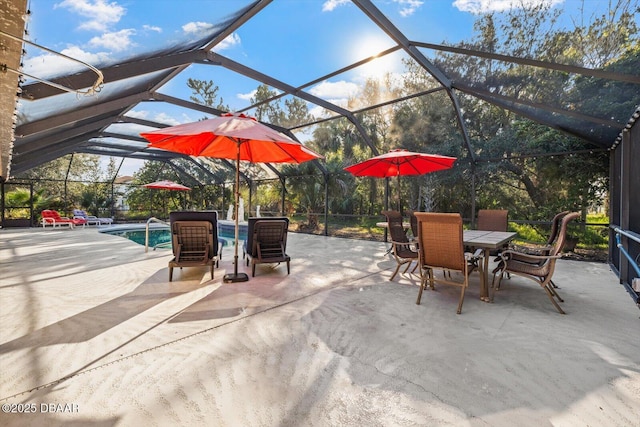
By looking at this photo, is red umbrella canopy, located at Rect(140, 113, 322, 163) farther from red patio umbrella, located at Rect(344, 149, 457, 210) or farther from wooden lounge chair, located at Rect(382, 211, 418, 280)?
red patio umbrella, located at Rect(344, 149, 457, 210)

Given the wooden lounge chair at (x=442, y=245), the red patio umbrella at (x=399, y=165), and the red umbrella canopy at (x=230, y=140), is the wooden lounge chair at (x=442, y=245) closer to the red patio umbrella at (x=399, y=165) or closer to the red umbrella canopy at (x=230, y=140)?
the red umbrella canopy at (x=230, y=140)

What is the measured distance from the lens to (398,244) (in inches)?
183

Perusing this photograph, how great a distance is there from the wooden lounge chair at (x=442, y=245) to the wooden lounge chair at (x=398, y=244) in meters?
0.90

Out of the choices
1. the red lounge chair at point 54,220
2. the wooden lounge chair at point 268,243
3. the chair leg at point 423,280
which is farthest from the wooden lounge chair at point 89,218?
the chair leg at point 423,280

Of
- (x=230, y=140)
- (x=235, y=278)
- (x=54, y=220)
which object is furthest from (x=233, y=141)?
(x=54, y=220)

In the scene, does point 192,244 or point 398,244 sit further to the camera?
point 398,244

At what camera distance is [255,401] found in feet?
5.46

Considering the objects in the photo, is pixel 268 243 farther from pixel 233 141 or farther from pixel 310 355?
pixel 310 355

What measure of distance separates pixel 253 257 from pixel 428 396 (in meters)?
3.51

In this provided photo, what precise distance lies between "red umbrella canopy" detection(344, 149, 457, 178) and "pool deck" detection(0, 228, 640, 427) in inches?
113

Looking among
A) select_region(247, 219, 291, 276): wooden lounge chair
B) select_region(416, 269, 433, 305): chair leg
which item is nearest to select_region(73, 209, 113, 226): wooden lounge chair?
select_region(247, 219, 291, 276): wooden lounge chair

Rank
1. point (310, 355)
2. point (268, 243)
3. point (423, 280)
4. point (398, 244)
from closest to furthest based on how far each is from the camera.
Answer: point (310, 355), point (423, 280), point (398, 244), point (268, 243)

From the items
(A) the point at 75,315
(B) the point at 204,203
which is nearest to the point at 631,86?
(A) the point at 75,315

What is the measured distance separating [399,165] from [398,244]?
242 cm
